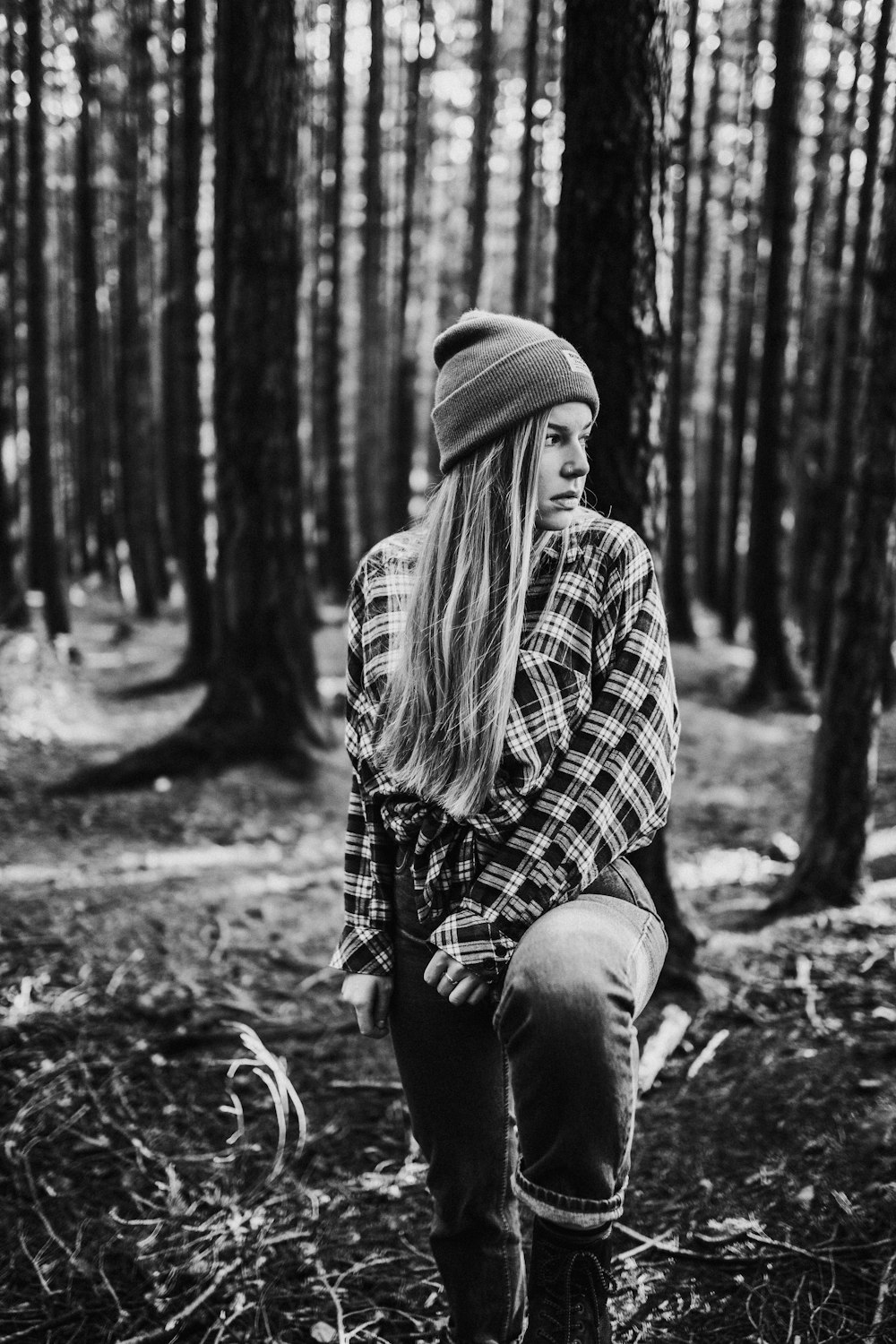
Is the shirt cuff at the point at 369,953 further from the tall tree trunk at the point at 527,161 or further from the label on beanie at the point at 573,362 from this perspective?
the tall tree trunk at the point at 527,161

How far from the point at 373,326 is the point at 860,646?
15.3 metres

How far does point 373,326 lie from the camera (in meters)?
18.8

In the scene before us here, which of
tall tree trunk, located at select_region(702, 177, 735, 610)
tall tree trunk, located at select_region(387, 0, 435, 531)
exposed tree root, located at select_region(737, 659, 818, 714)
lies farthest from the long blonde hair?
tall tree trunk, located at select_region(702, 177, 735, 610)

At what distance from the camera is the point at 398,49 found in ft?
62.8

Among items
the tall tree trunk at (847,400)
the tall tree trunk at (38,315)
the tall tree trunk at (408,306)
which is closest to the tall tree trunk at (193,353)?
the tall tree trunk at (38,315)

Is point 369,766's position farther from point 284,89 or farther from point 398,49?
point 398,49

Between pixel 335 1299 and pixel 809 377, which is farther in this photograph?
pixel 809 377

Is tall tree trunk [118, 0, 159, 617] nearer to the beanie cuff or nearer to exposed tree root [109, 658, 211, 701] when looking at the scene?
exposed tree root [109, 658, 211, 701]

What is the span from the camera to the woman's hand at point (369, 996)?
2.38 meters

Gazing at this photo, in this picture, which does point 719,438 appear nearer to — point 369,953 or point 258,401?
point 258,401

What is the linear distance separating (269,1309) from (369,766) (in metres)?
1.56

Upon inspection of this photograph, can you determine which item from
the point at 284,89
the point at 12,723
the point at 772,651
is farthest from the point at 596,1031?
the point at 772,651

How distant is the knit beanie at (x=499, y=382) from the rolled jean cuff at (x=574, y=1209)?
152 centimetres

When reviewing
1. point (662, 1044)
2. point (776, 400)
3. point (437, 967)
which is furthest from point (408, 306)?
point (437, 967)
